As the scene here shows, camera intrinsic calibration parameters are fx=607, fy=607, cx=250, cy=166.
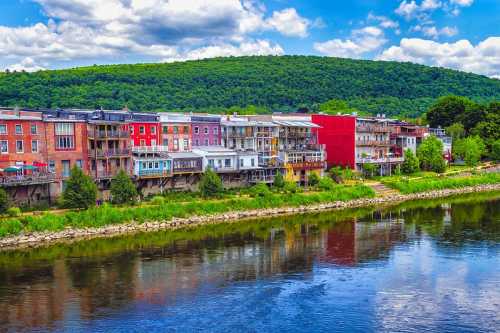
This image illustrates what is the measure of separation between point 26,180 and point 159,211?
10.4 m

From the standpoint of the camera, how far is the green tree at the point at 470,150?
282ft

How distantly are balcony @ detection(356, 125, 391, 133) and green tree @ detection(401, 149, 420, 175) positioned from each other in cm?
396

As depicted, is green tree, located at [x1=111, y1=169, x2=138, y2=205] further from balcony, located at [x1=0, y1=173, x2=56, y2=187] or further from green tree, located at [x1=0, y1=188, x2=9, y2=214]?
green tree, located at [x1=0, y1=188, x2=9, y2=214]

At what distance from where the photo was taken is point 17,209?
4331cm

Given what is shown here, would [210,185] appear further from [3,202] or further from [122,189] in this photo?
[3,202]

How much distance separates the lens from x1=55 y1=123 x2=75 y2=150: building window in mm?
49938

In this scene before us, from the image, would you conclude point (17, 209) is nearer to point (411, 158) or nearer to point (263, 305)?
point (263, 305)

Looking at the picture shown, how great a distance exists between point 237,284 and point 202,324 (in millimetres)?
6170

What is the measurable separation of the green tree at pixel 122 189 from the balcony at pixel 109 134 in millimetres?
4665

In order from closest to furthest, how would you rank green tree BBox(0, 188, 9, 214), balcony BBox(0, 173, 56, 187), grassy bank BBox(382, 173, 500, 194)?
1. green tree BBox(0, 188, 9, 214)
2. balcony BBox(0, 173, 56, 187)
3. grassy bank BBox(382, 173, 500, 194)

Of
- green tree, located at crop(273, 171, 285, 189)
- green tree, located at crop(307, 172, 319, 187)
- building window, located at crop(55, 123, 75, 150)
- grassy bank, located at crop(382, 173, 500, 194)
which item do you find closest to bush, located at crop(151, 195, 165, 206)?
building window, located at crop(55, 123, 75, 150)

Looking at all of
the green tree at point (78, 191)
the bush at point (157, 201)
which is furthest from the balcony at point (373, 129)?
the green tree at point (78, 191)

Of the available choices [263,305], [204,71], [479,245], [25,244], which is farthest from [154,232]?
[204,71]

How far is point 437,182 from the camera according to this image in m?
71.8
